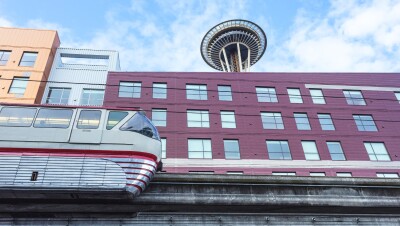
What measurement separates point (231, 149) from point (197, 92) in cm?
788

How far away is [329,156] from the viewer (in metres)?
31.2

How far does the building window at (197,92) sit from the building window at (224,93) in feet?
5.64

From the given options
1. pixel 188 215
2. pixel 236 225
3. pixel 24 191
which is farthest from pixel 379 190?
pixel 24 191

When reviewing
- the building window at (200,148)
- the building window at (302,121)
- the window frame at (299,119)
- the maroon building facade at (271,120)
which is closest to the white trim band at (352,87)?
the maroon building facade at (271,120)

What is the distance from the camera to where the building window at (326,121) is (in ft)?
110

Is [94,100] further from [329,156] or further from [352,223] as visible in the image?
[352,223]

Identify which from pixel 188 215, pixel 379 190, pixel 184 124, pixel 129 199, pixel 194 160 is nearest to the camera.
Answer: pixel 129 199

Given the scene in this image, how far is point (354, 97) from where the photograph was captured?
3619 centimetres

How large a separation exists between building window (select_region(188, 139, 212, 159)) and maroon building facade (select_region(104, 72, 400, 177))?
0.10 metres

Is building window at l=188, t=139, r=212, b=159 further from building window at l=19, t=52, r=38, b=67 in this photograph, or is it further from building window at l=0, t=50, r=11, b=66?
building window at l=0, t=50, r=11, b=66

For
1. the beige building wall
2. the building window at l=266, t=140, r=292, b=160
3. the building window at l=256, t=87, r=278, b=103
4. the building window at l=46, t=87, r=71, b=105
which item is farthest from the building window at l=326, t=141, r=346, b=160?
the beige building wall

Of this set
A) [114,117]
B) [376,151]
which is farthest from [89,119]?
[376,151]

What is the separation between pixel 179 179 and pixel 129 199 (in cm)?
183

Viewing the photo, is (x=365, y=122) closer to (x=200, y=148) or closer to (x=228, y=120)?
(x=228, y=120)
